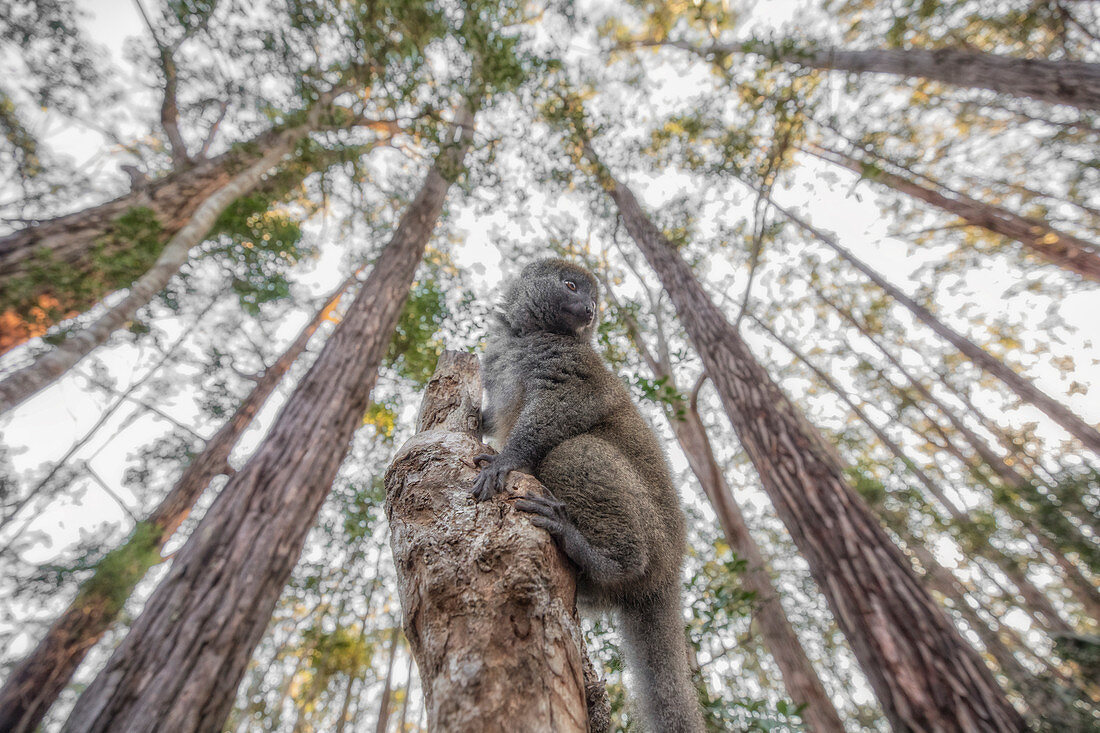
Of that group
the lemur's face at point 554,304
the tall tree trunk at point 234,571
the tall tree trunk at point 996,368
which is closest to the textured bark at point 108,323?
the tall tree trunk at point 234,571

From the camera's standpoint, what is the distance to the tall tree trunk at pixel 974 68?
5.38 m

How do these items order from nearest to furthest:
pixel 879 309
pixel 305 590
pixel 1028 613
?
1. pixel 305 590
2. pixel 1028 613
3. pixel 879 309

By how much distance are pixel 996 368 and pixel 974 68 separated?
8032 mm

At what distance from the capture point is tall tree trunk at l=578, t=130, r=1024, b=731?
2475mm

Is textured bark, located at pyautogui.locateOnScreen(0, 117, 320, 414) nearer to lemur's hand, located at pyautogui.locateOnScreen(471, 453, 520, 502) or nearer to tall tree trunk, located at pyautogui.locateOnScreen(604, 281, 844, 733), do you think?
lemur's hand, located at pyautogui.locateOnScreen(471, 453, 520, 502)

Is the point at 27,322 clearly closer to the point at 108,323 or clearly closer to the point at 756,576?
the point at 108,323

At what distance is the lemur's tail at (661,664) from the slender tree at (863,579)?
1.30 metres

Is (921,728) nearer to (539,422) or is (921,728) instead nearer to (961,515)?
(539,422)

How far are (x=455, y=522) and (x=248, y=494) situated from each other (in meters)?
2.78

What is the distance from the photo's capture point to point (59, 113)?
6305mm

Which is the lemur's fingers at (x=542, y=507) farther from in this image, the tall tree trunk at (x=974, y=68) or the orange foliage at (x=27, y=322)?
the tall tree trunk at (x=974, y=68)

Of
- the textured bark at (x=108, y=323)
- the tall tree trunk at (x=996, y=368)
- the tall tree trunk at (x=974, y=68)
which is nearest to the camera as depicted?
the textured bark at (x=108, y=323)

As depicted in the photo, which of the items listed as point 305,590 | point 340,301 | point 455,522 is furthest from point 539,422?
point 340,301

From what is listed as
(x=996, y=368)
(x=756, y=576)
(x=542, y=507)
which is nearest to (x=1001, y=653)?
(x=756, y=576)
